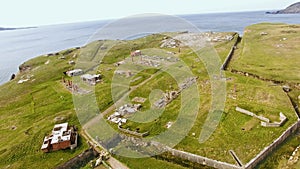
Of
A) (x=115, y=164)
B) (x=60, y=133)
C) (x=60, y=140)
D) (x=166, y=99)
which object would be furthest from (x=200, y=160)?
(x=60, y=133)

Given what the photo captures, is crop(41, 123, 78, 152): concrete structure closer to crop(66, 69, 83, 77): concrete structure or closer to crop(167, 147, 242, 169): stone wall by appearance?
crop(167, 147, 242, 169): stone wall

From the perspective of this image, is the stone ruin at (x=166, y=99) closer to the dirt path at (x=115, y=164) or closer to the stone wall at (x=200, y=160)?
the stone wall at (x=200, y=160)

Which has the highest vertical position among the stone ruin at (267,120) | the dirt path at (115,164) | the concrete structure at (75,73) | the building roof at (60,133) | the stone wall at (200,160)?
the concrete structure at (75,73)

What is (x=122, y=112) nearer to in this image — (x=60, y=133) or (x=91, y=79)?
(x=60, y=133)

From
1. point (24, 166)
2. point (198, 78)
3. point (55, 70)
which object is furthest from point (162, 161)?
point (55, 70)

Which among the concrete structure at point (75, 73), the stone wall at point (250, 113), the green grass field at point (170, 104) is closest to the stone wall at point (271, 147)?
the green grass field at point (170, 104)

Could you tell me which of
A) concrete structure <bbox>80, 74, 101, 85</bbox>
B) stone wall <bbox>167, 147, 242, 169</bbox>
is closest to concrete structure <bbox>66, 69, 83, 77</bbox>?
concrete structure <bbox>80, 74, 101, 85</bbox>

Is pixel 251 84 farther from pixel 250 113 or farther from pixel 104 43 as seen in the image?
pixel 104 43

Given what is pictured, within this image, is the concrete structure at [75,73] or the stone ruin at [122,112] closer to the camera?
the stone ruin at [122,112]

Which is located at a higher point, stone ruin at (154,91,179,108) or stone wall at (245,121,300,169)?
stone ruin at (154,91,179,108)
